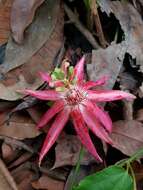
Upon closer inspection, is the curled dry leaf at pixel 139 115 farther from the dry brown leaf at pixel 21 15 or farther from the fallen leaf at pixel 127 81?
the dry brown leaf at pixel 21 15

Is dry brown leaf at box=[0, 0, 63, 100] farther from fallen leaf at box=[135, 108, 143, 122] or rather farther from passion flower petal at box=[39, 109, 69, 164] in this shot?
fallen leaf at box=[135, 108, 143, 122]

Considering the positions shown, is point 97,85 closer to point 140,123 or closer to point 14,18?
point 140,123

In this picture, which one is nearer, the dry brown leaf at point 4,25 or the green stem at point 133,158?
the green stem at point 133,158

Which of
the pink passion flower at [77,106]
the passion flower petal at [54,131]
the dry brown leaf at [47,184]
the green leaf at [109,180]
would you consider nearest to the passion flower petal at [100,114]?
the pink passion flower at [77,106]

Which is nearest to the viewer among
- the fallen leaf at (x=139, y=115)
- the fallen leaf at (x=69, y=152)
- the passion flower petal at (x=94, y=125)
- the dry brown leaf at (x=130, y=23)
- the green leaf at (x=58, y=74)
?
the green leaf at (x=58, y=74)

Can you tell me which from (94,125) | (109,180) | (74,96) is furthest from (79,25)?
(109,180)

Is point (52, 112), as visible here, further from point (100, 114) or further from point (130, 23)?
point (130, 23)
